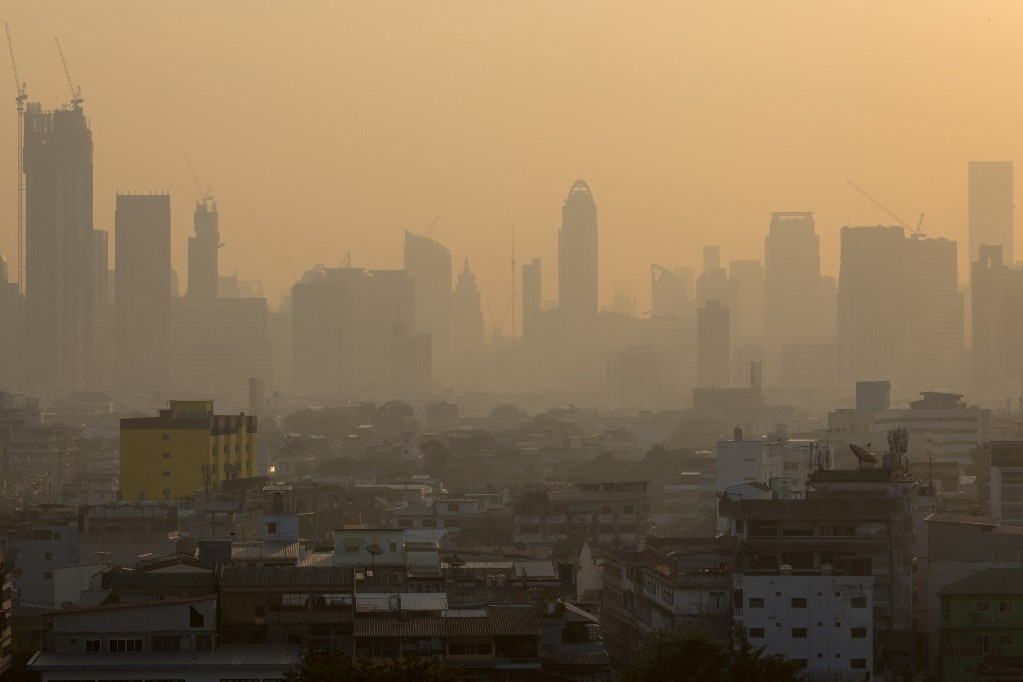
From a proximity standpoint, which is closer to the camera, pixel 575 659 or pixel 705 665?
pixel 705 665

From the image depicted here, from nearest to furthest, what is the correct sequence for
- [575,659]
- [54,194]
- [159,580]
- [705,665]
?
[705,665] < [575,659] < [159,580] < [54,194]

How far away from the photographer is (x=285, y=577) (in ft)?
89.6

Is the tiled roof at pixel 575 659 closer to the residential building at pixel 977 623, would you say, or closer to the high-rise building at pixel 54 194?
the residential building at pixel 977 623

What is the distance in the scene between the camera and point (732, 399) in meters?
147

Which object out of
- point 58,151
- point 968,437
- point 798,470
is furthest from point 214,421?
point 58,151

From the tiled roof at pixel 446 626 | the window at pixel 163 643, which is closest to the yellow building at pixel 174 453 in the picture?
the tiled roof at pixel 446 626

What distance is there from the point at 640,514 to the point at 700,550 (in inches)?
774

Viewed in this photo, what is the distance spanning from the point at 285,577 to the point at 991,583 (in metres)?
10.4

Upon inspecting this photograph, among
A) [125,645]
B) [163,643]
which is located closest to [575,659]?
[163,643]

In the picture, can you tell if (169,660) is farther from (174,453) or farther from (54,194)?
(54,194)

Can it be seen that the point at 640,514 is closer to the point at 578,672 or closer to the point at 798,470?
the point at 798,470

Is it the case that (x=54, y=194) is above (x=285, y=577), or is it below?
above

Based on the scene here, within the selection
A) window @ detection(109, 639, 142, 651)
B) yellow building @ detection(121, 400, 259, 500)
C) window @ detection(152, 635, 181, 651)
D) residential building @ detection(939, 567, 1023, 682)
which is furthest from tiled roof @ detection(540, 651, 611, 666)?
yellow building @ detection(121, 400, 259, 500)

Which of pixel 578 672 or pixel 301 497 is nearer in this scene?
pixel 578 672
